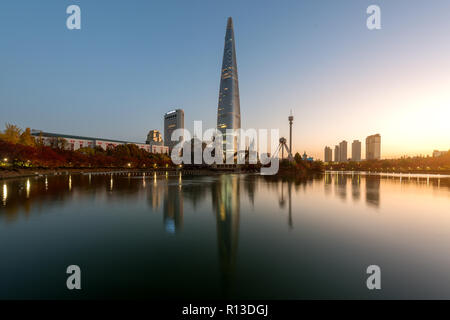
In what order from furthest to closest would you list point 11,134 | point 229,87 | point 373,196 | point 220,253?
point 229,87
point 11,134
point 373,196
point 220,253

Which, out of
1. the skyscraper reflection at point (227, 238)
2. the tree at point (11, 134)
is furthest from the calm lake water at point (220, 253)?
the tree at point (11, 134)

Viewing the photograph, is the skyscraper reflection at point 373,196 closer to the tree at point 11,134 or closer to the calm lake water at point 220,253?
the calm lake water at point 220,253

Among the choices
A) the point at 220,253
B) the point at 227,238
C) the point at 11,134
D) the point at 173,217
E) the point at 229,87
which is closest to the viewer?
the point at 220,253

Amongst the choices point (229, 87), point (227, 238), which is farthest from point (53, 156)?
point (229, 87)

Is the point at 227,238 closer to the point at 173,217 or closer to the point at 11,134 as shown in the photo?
the point at 173,217

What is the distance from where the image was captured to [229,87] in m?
115

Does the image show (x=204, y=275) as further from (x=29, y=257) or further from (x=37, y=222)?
(x=37, y=222)

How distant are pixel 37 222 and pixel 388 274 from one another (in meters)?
15.5

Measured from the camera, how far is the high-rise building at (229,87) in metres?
115

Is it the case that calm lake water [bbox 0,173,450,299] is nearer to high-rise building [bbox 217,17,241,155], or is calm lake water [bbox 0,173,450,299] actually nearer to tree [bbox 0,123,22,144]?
tree [bbox 0,123,22,144]

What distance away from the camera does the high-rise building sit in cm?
11469

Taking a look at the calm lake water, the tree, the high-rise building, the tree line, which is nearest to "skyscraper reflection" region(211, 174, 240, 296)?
the calm lake water

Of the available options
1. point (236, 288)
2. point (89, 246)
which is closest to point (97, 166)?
point (89, 246)

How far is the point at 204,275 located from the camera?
543 centimetres
